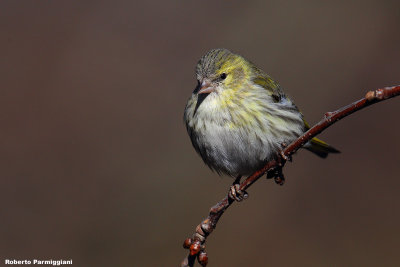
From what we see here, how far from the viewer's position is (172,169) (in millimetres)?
7059

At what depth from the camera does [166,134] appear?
720cm

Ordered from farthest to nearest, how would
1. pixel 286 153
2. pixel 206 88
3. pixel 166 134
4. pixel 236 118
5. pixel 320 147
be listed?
pixel 166 134 < pixel 320 147 < pixel 206 88 < pixel 236 118 < pixel 286 153

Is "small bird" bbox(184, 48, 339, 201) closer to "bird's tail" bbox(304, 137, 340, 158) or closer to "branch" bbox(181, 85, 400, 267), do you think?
"bird's tail" bbox(304, 137, 340, 158)

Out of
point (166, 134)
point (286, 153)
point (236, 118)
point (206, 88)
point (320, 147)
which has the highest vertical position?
point (166, 134)

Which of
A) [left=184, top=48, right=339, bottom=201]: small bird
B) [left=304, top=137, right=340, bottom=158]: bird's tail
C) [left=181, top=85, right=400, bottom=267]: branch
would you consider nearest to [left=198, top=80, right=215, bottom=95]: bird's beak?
[left=184, top=48, right=339, bottom=201]: small bird

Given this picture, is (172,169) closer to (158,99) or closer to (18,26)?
(158,99)

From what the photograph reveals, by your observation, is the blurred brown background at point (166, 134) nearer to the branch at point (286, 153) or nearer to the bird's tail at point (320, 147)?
the bird's tail at point (320, 147)

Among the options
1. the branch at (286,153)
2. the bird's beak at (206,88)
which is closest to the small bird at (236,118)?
the bird's beak at (206,88)

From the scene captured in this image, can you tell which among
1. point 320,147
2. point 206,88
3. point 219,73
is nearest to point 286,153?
point 206,88

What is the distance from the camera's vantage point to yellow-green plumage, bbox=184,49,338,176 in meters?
4.32

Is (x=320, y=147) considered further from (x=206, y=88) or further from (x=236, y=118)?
(x=206, y=88)

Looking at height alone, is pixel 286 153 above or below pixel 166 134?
below

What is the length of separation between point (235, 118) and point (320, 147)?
1.09 meters

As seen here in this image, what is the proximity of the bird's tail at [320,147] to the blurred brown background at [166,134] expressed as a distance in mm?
992
